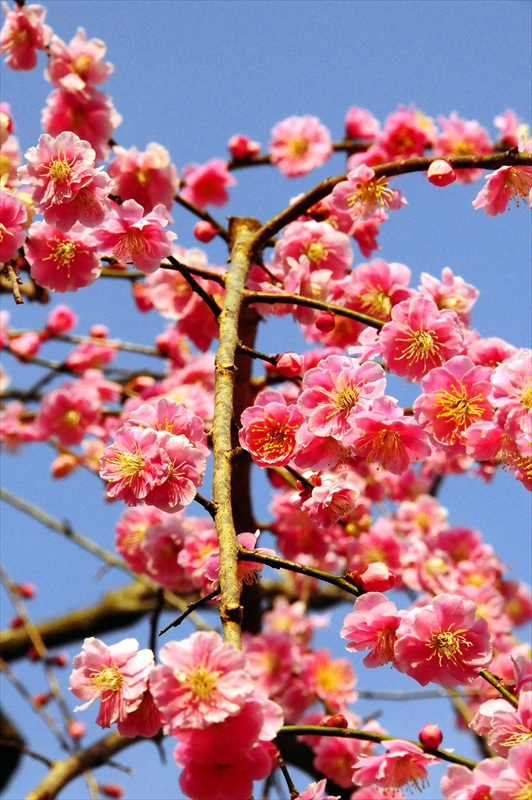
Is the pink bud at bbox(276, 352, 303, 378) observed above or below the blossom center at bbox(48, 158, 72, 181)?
below

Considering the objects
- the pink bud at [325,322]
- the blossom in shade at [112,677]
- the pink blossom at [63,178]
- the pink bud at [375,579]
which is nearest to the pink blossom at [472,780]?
the pink bud at [375,579]

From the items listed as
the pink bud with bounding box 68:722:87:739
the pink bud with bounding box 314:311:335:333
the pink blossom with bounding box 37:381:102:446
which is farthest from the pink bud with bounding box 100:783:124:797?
the pink bud with bounding box 314:311:335:333

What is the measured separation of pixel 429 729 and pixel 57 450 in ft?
9.74

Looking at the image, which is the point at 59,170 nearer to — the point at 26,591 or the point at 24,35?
the point at 24,35

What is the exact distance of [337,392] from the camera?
1.50 meters

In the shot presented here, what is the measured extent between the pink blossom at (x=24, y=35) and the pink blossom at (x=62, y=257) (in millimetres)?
1127

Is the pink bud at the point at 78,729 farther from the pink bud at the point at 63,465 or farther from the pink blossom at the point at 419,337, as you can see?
the pink blossom at the point at 419,337

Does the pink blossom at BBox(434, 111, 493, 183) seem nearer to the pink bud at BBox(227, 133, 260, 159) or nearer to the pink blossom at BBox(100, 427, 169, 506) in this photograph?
the pink bud at BBox(227, 133, 260, 159)

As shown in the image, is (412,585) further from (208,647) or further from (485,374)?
(208,647)

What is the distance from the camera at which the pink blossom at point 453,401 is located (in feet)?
5.00

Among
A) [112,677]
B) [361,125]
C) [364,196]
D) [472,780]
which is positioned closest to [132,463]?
[112,677]

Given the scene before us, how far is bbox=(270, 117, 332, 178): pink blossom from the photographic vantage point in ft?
11.2

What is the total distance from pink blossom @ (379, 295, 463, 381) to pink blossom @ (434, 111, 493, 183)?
1.99m

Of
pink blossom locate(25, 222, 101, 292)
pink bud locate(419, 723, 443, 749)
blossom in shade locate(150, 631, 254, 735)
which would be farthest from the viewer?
pink blossom locate(25, 222, 101, 292)
